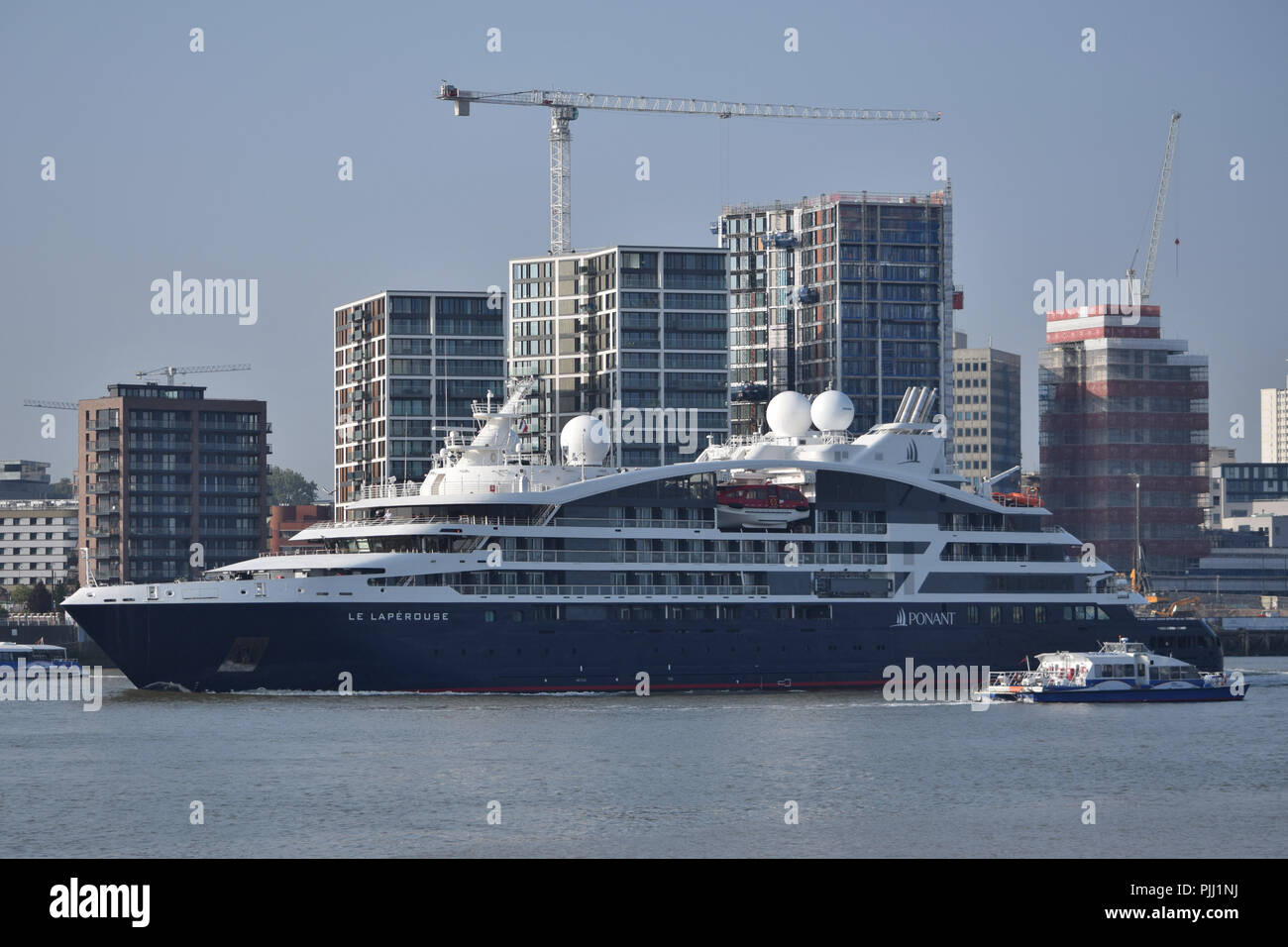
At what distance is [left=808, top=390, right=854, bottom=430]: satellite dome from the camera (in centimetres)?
9625

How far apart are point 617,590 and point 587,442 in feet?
31.4

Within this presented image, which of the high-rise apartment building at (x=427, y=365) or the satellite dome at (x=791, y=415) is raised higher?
the high-rise apartment building at (x=427, y=365)

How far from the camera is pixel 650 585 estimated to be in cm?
8556

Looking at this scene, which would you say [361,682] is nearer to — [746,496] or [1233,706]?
[746,496]

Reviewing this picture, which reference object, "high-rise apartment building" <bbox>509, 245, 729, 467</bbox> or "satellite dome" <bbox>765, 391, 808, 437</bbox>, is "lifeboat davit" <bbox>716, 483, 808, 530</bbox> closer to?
"satellite dome" <bbox>765, 391, 808, 437</bbox>

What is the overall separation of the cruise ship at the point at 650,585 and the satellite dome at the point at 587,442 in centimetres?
12

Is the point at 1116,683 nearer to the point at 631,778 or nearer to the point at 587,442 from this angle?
the point at 587,442

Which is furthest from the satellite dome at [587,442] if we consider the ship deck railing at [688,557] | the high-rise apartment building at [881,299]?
the high-rise apartment building at [881,299]

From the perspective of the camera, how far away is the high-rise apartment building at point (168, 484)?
559 feet

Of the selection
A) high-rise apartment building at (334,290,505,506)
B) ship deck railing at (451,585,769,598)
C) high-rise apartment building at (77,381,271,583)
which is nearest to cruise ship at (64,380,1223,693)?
ship deck railing at (451,585,769,598)

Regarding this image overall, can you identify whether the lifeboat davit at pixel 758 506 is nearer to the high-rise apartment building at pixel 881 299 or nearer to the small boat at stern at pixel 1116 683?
the small boat at stern at pixel 1116 683

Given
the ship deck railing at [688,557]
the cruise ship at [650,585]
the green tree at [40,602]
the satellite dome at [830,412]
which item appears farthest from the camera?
the green tree at [40,602]

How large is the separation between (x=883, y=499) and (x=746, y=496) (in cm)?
701
